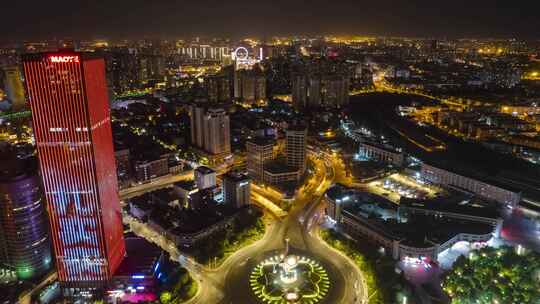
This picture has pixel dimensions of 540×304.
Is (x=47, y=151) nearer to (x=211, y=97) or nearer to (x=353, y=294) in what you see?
(x=353, y=294)

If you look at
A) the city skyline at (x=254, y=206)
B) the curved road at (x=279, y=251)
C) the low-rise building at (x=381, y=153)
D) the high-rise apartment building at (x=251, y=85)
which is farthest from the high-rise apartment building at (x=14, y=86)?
the low-rise building at (x=381, y=153)

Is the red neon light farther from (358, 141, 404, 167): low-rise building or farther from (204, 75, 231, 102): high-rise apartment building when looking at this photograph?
(204, 75, 231, 102): high-rise apartment building

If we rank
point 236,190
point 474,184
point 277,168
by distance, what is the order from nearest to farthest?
point 236,190 < point 474,184 < point 277,168

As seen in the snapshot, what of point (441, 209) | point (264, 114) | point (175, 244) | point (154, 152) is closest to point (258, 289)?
point (175, 244)

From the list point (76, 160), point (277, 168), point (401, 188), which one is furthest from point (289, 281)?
point (401, 188)

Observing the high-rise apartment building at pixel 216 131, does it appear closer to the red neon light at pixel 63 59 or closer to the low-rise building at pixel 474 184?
the low-rise building at pixel 474 184

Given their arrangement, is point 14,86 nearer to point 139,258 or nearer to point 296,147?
point 296,147

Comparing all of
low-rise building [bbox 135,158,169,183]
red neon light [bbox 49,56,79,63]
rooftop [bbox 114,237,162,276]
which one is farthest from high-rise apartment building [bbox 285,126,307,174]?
red neon light [bbox 49,56,79,63]
